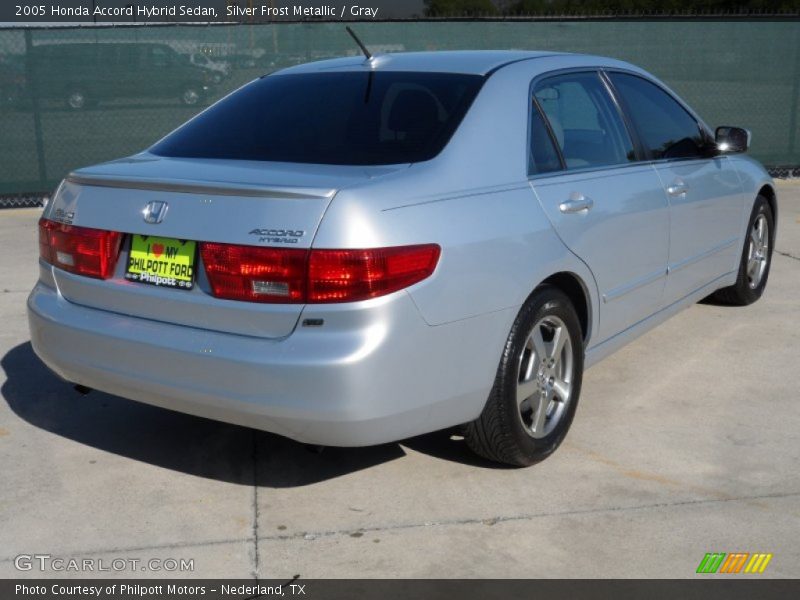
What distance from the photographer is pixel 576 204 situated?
4191 millimetres

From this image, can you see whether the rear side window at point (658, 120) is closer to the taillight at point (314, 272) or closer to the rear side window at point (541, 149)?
the rear side window at point (541, 149)

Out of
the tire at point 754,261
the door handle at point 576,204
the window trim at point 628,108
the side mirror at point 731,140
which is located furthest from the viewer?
the tire at point 754,261

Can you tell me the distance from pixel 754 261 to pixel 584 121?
2.51 meters

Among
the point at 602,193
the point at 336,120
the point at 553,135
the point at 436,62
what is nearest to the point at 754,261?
the point at 602,193

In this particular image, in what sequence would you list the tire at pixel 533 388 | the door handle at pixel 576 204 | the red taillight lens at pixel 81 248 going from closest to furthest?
1. the red taillight lens at pixel 81 248
2. the tire at pixel 533 388
3. the door handle at pixel 576 204

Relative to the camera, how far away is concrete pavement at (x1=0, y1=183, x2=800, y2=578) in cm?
349

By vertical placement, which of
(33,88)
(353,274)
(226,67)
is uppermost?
(353,274)

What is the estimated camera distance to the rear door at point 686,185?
5078 mm

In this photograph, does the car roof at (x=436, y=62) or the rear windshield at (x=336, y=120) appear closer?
the rear windshield at (x=336, y=120)

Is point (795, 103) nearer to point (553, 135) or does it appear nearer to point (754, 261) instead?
point (754, 261)

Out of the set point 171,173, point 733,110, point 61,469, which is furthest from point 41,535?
point 733,110

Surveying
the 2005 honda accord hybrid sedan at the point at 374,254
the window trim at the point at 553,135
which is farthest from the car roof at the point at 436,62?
the window trim at the point at 553,135

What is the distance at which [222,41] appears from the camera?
11609mm

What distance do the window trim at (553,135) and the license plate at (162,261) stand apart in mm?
1359
